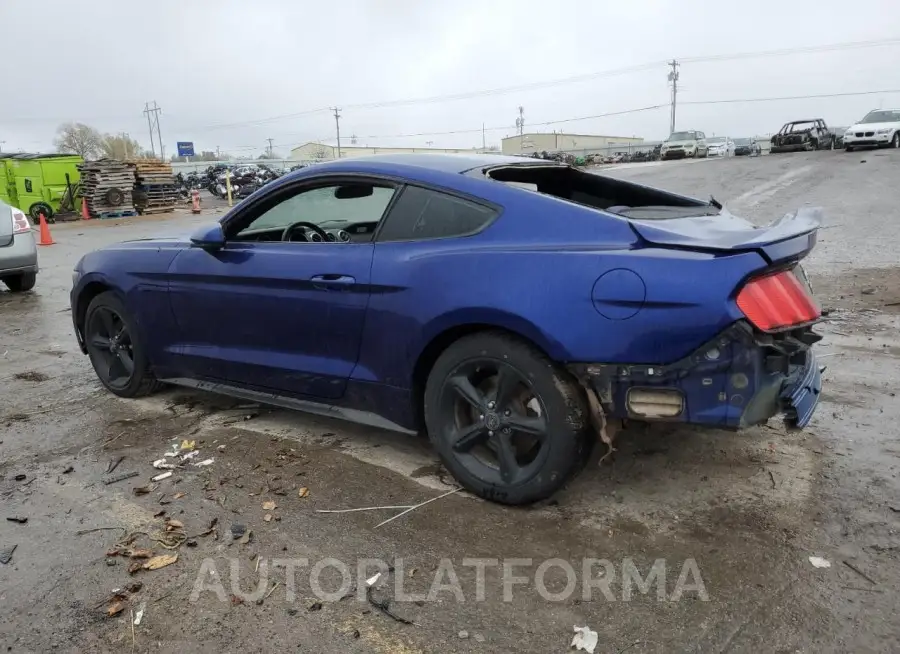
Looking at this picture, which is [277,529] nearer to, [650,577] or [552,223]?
[650,577]

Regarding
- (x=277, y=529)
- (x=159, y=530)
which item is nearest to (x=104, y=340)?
(x=159, y=530)

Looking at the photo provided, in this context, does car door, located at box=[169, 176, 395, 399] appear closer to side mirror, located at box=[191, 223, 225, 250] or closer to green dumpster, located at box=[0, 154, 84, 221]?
side mirror, located at box=[191, 223, 225, 250]

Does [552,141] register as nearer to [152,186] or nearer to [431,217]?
[152,186]

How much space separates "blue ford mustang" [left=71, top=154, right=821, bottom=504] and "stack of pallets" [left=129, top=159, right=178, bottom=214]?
73.6 feet

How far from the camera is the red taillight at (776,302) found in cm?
256

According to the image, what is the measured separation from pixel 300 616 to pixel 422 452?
1.42m

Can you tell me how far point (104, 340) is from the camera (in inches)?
188

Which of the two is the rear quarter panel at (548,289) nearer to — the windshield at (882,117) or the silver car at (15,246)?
the silver car at (15,246)

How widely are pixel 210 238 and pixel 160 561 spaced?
181cm

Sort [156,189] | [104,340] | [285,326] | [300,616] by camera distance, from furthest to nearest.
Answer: [156,189] < [104,340] < [285,326] < [300,616]

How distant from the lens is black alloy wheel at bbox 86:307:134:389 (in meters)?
4.68

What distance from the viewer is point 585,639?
88.9 inches

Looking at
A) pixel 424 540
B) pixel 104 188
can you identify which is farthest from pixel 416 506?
pixel 104 188

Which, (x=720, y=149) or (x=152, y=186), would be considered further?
(x=720, y=149)
